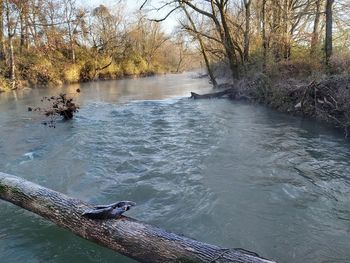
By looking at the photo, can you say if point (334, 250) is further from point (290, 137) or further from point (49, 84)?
point (49, 84)

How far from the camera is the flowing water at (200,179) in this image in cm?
400

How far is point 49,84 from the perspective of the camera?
2773 centimetres

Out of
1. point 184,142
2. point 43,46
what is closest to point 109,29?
point 43,46

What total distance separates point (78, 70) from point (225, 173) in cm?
2964

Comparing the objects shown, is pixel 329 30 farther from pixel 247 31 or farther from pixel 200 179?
pixel 200 179

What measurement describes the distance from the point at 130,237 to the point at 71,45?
34.4 m

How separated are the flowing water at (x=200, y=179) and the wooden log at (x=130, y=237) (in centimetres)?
49

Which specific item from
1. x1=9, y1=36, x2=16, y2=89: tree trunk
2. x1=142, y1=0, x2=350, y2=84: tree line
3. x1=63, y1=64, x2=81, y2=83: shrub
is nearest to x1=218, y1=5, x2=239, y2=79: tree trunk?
x1=142, y1=0, x2=350, y2=84: tree line

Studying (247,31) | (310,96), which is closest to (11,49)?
(247,31)

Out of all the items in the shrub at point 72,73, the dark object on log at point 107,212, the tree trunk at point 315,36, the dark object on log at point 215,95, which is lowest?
the dark object on log at point 107,212

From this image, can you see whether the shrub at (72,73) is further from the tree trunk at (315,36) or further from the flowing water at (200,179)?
the tree trunk at (315,36)

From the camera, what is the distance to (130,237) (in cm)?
304

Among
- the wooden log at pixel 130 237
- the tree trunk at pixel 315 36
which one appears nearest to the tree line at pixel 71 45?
the tree trunk at pixel 315 36

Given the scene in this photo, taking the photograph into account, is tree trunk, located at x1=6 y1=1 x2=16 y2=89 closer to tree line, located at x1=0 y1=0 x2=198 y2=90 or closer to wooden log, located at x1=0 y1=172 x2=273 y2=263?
tree line, located at x1=0 y1=0 x2=198 y2=90
